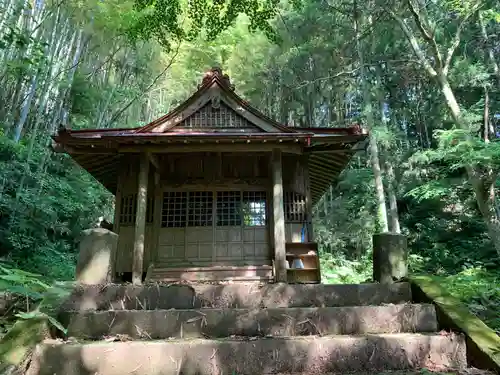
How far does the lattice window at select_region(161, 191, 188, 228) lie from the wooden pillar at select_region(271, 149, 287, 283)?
7.77 ft

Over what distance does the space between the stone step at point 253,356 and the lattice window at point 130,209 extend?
16.1 ft

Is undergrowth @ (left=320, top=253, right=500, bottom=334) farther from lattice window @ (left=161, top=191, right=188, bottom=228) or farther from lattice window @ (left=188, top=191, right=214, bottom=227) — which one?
lattice window @ (left=161, top=191, right=188, bottom=228)

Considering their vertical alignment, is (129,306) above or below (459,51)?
below

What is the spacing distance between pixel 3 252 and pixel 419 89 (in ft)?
73.8

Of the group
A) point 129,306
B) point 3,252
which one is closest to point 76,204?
point 3,252

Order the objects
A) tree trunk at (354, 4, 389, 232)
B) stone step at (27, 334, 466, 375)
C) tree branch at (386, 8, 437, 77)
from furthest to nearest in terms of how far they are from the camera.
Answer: tree trunk at (354, 4, 389, 232)
tree branch at (386, 8, 437, 77)
stone step at (27, 334, 466, 375)

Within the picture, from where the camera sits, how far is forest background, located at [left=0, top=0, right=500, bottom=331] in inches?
448

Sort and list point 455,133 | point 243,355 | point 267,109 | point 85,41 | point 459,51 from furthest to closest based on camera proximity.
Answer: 1. point 267,109
2. point 459,51
3. point 85,41
4. point 455,133
5. point 243,355

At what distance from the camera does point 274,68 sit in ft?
72.3

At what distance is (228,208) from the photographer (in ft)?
28.2

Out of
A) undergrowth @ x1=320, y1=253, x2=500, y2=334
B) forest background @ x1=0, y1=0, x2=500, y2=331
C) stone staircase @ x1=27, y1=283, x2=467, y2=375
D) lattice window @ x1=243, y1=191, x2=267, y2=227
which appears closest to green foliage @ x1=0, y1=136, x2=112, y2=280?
forest background @ x1=0, y1=0, x2=500, y2=331

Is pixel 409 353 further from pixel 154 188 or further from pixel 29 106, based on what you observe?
pixel 29 106

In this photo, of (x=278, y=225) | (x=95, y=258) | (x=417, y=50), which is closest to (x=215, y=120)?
(x=278, y=225)

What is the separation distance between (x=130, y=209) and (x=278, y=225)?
11.7 ft
